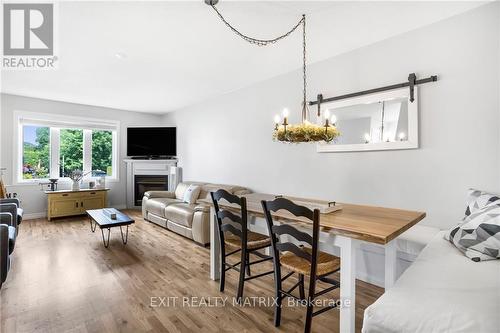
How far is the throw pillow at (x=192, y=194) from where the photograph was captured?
14.8ft

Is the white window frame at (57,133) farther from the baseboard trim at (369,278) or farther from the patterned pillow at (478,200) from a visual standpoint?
the patterned pillow at (478,200)

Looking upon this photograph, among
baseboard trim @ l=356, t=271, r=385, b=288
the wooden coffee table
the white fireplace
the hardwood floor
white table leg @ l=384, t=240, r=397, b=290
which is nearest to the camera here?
the hardwood floor

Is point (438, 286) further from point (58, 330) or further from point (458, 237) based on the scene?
point (58, 330)

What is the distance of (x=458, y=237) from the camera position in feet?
5.67

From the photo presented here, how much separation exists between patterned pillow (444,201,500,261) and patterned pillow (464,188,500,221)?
0.09m

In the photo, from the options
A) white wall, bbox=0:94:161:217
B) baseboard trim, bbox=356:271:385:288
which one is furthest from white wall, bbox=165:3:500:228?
white wall, bbox=0:94:161:217

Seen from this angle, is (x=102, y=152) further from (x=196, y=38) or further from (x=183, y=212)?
(x=196, y=38)

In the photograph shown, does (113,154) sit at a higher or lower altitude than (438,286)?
higher

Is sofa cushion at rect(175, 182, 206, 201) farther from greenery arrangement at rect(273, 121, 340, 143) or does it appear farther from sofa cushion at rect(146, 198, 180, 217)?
greenery arrangement at rect(273, 121, 340, 143)

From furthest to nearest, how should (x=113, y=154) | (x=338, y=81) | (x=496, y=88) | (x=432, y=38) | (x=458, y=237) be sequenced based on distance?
(x=113, y=154), (x=338, y=81), (x=432, y=38), (x=496, y=88), (x=458, y=237)

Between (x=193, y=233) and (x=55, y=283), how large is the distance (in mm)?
1689

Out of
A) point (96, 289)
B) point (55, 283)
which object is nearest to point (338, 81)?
point (96, 289)

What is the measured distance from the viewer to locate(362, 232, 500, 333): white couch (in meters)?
1.01

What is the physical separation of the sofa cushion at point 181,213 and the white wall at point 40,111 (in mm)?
2709
